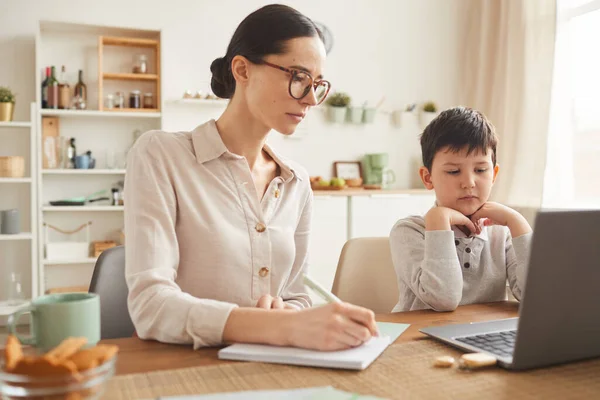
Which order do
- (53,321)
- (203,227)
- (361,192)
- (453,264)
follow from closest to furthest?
(53,321)
(203,227)
(453,264)
(361,192)

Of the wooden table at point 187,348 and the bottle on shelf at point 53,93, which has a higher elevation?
the bottle on shelf at point 53,93

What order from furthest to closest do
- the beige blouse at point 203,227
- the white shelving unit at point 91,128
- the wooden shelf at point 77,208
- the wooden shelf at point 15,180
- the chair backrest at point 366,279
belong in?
1. the white shelving unit at point 91,128
2. the wooden shelf at point 77,208
3. the wooden shelf at point 15,180
4. the chair backrest at point 366,279
5. the beige blouse at point 203,227

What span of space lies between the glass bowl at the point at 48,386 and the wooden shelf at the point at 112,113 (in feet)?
11.8

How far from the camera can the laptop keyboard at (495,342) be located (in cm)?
93

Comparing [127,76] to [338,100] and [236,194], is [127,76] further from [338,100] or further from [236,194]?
[236,194]

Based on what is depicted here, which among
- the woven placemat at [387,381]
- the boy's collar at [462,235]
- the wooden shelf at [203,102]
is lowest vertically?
the woven placemat at [387,381]

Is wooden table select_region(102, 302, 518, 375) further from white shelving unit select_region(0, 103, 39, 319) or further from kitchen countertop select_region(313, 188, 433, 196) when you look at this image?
white shelving unit select_region(0, 103, 39, 319)

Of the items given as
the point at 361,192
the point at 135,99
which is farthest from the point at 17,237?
the point at 361,192

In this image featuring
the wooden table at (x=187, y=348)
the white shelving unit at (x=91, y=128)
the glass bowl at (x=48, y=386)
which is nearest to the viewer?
the glass bowl at (x=48, y=386)

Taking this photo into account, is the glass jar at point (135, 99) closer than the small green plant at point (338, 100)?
Yes

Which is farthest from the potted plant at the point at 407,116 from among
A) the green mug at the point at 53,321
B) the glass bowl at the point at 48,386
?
the glass bowl at the point at 48,386

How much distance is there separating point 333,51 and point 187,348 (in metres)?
4.14

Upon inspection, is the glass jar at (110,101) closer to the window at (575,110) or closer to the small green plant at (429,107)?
the small green plant at (429,107)

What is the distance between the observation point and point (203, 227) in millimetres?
1261
